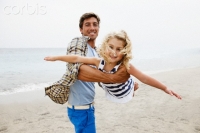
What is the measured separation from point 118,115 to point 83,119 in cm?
363

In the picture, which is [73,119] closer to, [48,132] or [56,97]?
[56,97]

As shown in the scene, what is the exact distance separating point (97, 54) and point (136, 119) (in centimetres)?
354

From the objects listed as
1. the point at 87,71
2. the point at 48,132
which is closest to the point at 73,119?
the point at 87,71

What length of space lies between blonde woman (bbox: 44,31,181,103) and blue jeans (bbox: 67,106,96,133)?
38 centimetres

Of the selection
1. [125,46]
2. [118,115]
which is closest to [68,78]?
[125,46]

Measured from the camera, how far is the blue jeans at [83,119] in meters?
2.38

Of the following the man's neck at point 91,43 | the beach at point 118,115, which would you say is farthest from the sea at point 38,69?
the man's neck at point 91,43

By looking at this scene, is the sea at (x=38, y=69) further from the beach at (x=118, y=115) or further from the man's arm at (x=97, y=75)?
the man's arm at (x=97, y=75)

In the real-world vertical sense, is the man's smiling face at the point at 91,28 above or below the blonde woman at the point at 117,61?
above

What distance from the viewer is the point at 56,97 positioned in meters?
2.24

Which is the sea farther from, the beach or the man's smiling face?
the man's smiling face

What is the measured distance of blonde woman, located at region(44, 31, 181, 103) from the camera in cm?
210

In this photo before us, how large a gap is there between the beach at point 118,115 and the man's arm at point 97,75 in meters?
3.06

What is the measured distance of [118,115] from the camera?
586 cm
